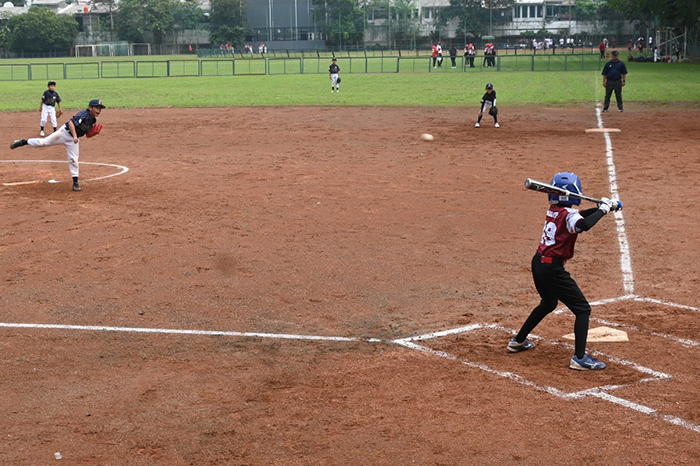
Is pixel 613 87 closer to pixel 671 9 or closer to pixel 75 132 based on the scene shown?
pixel 75 132

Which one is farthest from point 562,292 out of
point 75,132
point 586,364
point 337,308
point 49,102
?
point 49,102

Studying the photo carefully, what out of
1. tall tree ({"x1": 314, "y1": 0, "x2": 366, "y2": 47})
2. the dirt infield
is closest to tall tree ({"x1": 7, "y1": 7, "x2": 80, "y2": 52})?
tall tree ({"x1": 314, "y1": 0, "x2": 366, "y2": 47})

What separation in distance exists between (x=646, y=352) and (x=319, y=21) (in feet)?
445

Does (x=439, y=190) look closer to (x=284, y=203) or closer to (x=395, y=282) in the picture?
(x=284, y=203)

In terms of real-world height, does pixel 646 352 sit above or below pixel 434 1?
below

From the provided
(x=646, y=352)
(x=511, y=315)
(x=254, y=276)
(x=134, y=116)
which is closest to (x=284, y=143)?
(x=134, y=116)

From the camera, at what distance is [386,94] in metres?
46.6

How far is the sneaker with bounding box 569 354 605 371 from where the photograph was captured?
9.00 metres

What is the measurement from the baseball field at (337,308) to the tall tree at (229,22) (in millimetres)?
113607

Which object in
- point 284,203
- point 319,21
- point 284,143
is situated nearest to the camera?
point 284,203

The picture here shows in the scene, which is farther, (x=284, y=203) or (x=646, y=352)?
(x=284, y=203)

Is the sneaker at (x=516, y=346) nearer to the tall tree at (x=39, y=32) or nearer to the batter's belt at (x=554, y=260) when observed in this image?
the batter's belt at (x=554, y=260)

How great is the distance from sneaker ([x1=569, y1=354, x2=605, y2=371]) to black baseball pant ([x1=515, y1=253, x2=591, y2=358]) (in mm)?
53

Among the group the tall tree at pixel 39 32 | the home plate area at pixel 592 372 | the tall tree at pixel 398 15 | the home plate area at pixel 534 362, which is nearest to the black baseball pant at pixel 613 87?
the home plate area at pixel 592 372
